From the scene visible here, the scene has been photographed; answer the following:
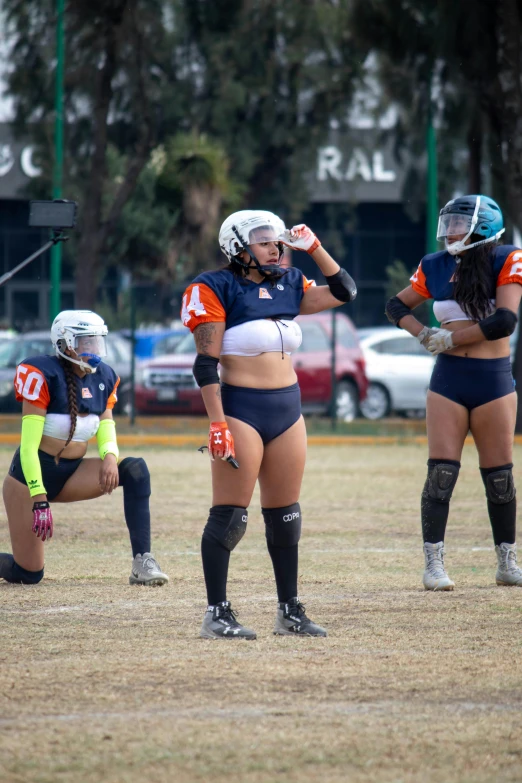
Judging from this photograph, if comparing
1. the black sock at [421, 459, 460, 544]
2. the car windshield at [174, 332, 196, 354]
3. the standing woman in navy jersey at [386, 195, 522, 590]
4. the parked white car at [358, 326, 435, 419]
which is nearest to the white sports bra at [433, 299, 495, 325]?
the standing woman in navy jersey at [386, 195, 522, 590]

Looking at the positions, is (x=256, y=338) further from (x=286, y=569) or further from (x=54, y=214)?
(x=54, y=214)

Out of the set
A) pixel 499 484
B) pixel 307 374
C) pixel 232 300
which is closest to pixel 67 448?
pixel 232 300

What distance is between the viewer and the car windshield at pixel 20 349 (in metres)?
22.3

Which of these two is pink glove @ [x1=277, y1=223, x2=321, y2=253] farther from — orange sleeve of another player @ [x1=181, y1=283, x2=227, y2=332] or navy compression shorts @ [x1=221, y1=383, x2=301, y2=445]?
navy compression shorts @ [x1=221, y1=383, x2=301, y2=445]

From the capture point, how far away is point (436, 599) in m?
7.38

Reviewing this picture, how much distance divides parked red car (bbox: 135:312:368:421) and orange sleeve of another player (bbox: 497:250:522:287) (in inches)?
572

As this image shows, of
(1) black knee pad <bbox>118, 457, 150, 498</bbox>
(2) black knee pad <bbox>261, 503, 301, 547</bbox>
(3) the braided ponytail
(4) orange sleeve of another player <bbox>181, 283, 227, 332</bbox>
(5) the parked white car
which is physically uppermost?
(4) orange sleeve of another player <bbox>181, 283, 227, 332</bbox>

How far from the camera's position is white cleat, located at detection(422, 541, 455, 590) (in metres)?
7.63

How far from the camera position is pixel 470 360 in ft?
25.2

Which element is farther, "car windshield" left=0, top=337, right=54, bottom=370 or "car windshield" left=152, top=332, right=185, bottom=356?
"car windshield" left=152, top=332, right=185, bottom=356

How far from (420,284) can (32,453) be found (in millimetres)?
2307

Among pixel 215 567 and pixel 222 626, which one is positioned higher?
pixel 215 567

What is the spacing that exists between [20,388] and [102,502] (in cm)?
536

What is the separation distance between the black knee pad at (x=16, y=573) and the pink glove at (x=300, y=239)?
107 inches
